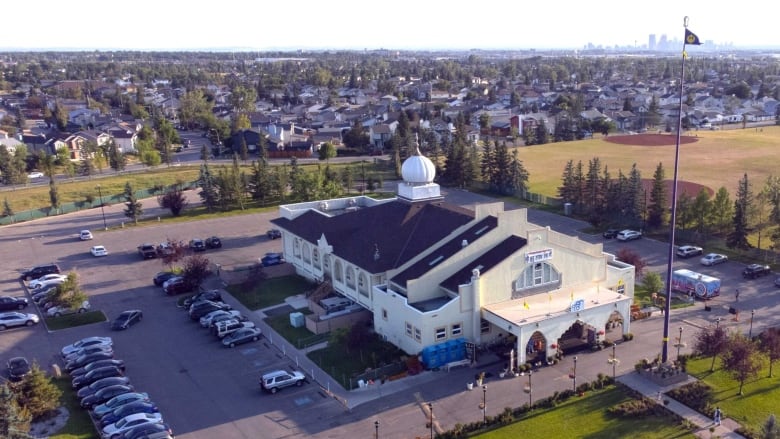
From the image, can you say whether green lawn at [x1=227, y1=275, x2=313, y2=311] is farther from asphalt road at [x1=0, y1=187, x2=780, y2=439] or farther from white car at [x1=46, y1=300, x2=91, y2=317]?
white car at [x1=46, y1=300, x2=91, y2=317]

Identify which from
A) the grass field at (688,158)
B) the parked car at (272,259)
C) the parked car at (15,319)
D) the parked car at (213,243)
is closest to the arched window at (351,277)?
the parked car at (272,259)

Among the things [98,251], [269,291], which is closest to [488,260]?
[269,291]

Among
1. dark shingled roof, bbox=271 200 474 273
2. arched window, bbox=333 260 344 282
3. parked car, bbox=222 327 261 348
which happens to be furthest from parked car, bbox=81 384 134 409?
arched window, bbox=333 260 344 282

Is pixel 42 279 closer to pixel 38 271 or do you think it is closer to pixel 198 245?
pixel 38 271

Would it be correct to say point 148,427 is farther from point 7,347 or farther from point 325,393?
point 7,347

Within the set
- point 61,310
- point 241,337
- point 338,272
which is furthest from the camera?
point 338,272

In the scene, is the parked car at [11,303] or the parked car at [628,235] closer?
the parked car at [11,303]

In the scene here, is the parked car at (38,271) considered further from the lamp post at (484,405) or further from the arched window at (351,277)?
the lamp post at (484,405)
